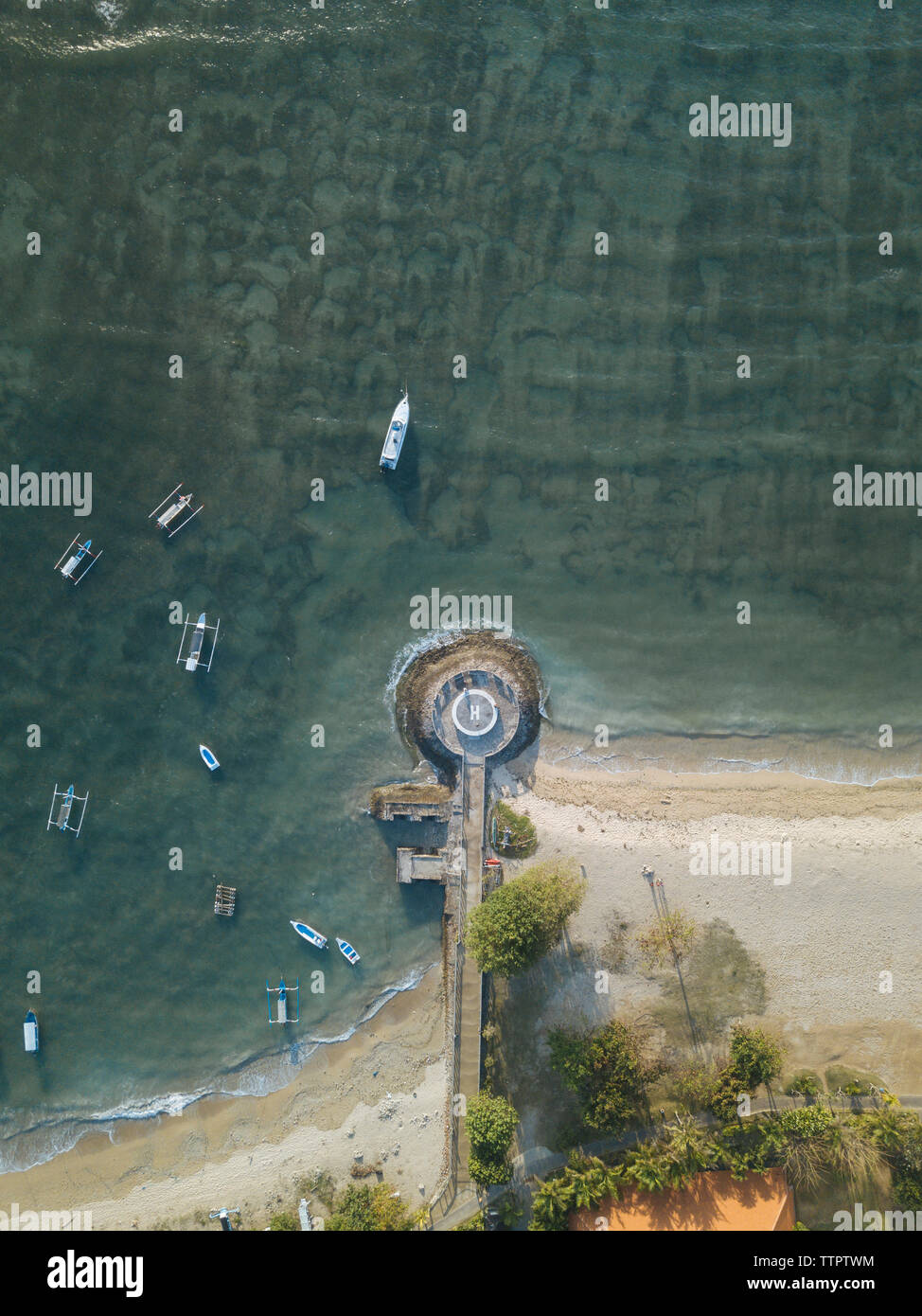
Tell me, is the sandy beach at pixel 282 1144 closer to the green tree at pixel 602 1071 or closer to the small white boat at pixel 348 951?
the small white boat at pixel 348 951

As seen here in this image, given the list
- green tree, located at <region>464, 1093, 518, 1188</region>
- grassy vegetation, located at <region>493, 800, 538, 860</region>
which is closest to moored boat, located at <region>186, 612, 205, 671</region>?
grassy vegetation, located at <region>493, 800, 538, 860</region>

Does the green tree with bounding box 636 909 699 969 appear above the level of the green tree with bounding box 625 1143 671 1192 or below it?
above

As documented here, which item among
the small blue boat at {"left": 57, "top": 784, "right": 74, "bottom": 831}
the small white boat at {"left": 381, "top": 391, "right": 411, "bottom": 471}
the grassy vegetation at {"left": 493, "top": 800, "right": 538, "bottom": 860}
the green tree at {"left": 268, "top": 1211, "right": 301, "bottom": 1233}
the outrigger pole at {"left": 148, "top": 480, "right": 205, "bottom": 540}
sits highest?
the small white boat at {"left": 381, "top": 391, "right": 411, "bottom": 471}

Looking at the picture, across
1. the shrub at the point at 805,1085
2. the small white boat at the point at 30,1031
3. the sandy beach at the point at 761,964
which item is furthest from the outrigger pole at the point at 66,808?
the shrub at the point at 805,1085

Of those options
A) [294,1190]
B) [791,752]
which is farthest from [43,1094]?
[791,752]

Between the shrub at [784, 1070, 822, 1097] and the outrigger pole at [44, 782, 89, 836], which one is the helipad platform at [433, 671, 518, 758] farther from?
the shrub at [784, 1070, 822, 1097]
